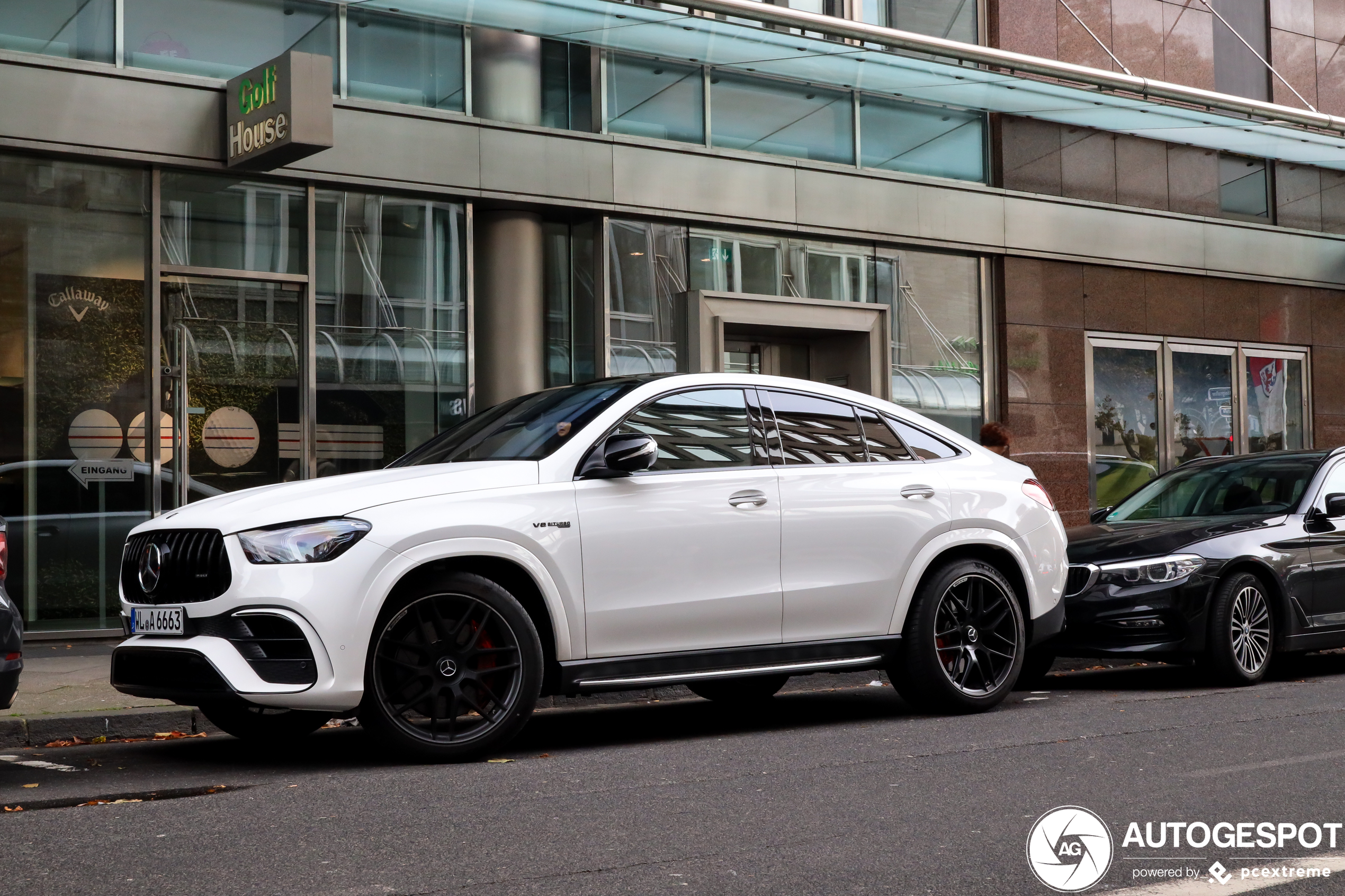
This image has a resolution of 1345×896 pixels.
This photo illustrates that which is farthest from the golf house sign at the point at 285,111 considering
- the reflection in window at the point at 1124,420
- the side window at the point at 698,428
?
the reflection in window at the point at 1124,420

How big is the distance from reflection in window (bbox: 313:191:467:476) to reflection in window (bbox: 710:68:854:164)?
10.5 feet

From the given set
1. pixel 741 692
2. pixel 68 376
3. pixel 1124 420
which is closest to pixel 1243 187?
pixel 1124 420

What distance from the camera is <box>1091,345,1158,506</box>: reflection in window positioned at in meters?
17.9

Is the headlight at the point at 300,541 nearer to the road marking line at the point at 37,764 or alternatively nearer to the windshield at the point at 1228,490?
the road marking line at the point at 37,764

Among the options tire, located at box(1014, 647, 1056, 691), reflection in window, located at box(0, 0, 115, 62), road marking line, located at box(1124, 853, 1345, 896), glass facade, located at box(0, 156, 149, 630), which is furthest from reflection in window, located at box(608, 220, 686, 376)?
road marking line, located at box(1124, 853, 1345, 896)

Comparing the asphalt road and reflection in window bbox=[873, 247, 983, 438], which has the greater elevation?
reflection in window bbox=[873, 247, 983, 438]

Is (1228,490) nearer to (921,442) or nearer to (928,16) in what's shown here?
(921,442)

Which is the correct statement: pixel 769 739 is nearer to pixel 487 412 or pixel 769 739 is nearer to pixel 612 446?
pixel 612 446

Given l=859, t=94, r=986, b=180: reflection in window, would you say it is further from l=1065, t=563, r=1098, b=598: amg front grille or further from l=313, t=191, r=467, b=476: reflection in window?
l=1065, t=563, r=1098, b=598: amg front grille

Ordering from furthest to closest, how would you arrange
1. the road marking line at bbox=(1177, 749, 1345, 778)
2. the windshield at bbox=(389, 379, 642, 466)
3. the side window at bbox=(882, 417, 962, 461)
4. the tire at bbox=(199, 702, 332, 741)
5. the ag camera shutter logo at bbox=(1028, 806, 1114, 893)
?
the side window at bbox=(882, 417, 962, 461) < the tire at bbox=(199, 702, 332, 741) < the windshield at bbox=(389, 379, 642, 466) < the road marking line at bbox=(1177, 749, 1345, 778) < the ag camera shutter logo at bbox=(1028, 806, 1114, 893)

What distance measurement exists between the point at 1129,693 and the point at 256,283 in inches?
301

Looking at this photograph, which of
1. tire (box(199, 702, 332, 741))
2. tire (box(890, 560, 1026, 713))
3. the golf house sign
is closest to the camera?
tire (box(199, 702, 332, 741))

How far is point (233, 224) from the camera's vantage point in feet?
40.9

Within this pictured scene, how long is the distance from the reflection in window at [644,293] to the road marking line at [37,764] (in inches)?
317
